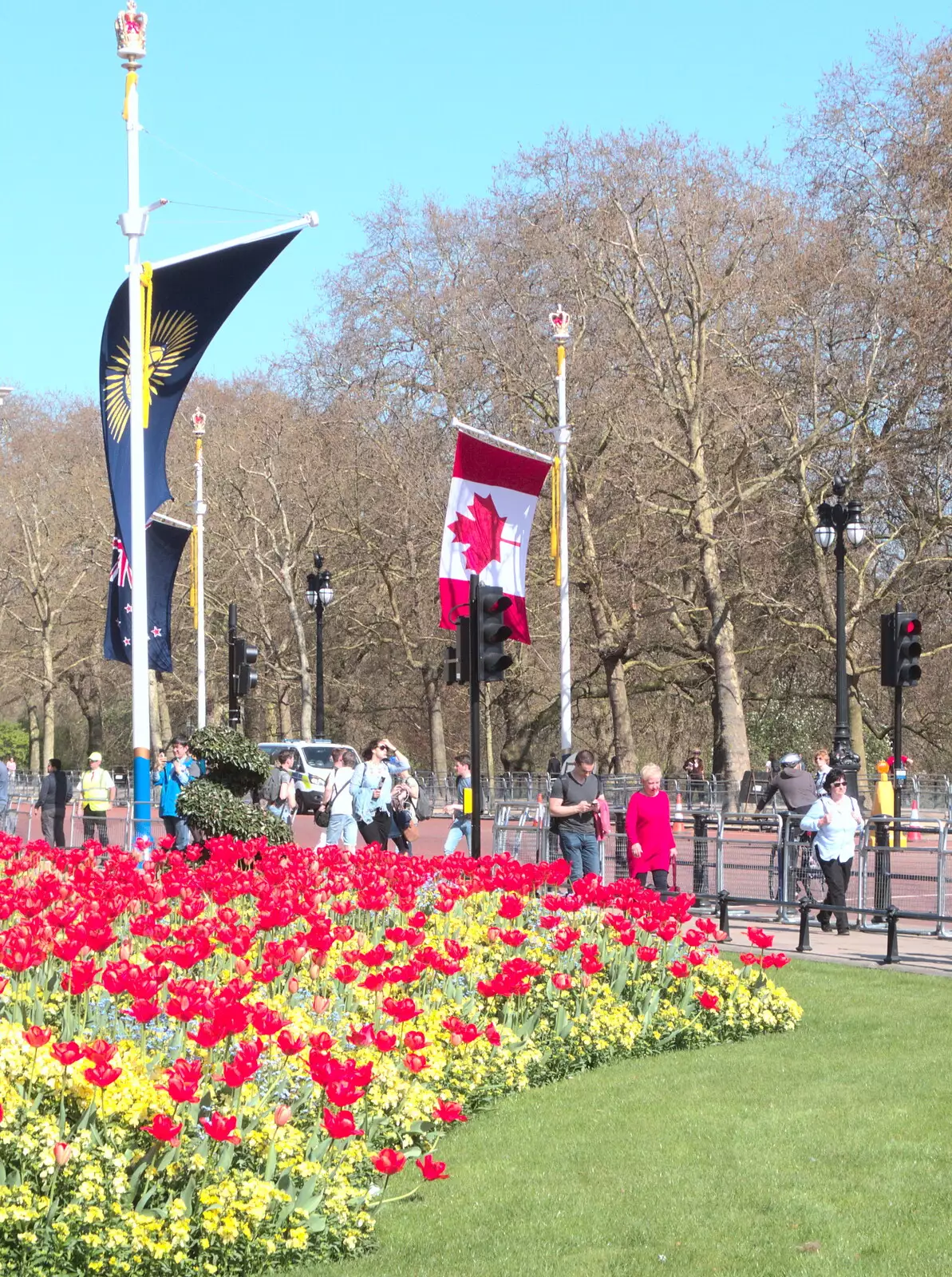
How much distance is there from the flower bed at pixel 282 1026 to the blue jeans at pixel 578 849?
3505mm

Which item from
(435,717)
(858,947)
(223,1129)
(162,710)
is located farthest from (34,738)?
(223,1129)

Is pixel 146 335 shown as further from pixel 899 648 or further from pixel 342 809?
pixel 899 648

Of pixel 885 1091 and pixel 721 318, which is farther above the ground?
pixel 721 318

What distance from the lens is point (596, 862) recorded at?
17.4 meters

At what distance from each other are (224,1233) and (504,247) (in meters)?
36.0

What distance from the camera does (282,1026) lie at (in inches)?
283

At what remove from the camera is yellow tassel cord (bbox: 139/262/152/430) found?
63.7ft

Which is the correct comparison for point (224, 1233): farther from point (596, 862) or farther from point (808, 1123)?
point (596, 862)

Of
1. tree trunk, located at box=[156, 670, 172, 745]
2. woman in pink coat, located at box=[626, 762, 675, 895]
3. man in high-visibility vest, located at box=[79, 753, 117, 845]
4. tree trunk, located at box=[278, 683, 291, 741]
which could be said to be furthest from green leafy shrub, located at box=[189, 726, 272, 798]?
tree trunk, located at box=[278, 683, 291, 741]

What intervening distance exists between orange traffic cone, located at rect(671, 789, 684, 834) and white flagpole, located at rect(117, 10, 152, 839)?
10885mm

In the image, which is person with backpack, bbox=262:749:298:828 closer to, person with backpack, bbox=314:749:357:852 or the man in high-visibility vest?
person with backpack, bbox=314:749:357:852

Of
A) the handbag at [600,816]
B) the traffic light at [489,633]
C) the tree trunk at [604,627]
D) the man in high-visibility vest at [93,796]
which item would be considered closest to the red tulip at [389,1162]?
the traffic light at [489,633]

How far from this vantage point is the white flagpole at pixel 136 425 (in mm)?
18797

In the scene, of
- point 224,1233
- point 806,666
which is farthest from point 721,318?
point 224,1233
